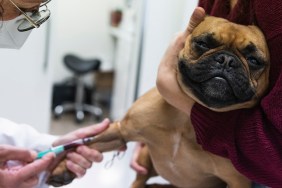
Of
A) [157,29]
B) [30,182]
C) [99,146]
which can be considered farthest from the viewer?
[157,29]

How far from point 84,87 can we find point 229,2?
9.41 ft

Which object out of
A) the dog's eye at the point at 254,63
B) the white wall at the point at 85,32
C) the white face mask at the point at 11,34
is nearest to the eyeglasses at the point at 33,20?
the white face mask at the point at 11,34

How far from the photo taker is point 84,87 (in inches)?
140

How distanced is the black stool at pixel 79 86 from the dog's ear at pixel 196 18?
2.50 metres

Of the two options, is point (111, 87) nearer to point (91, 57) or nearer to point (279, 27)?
point (91, 57)

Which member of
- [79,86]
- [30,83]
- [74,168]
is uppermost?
[74,168]

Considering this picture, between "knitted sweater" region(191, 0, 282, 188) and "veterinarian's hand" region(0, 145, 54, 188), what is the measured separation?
37 cm

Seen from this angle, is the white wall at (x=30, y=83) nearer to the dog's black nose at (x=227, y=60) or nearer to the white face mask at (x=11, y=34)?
the white face mask at (x=11, y=34)

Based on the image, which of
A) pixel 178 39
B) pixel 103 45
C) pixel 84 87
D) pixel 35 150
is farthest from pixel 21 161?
pixel 103 45

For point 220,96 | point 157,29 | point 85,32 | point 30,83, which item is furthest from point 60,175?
point 85,32

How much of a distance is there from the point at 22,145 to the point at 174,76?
46cm

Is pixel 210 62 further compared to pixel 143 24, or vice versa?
pixel 143 24

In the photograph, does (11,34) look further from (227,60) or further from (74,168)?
(227,60)

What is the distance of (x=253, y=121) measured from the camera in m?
0.67
